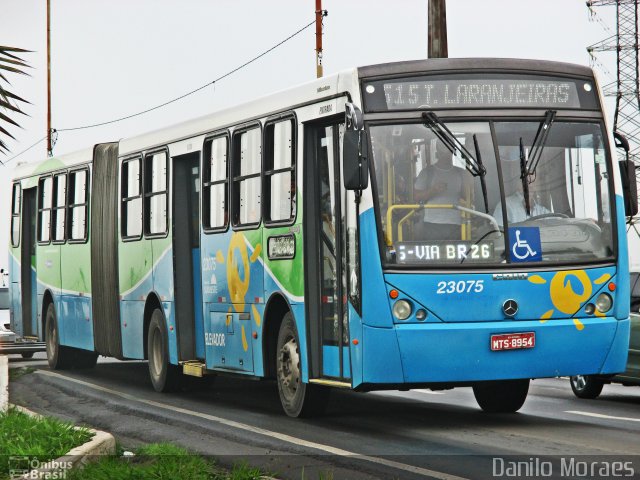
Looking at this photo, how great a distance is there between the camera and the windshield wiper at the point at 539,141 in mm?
12414

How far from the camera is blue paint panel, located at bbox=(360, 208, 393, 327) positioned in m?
12.1

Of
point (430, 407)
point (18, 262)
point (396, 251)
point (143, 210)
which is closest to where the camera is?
point (396, 251)

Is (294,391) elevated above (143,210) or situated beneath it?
situated beneath

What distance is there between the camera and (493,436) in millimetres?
12203

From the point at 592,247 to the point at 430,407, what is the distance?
13.0 ft

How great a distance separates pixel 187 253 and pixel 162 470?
8183 mm

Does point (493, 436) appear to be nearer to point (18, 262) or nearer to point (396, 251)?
point (396, 251)

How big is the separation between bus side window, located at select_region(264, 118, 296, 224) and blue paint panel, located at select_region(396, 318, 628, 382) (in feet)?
7.56

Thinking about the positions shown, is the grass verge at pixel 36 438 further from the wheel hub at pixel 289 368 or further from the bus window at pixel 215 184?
the bus window at pixel 215 184

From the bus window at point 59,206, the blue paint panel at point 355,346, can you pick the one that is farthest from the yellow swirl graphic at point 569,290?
the bus window at point 59,206

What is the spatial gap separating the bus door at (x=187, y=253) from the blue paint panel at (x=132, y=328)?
1.66 meters

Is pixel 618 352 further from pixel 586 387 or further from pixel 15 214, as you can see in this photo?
pixel 15 214

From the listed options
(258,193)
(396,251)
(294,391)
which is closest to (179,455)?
(396,251)

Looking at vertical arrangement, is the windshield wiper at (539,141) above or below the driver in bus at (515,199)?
above
